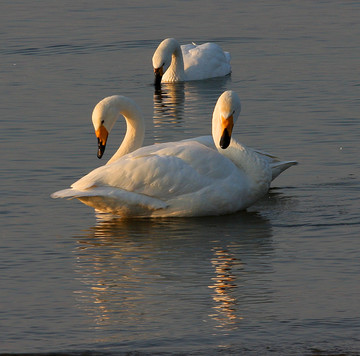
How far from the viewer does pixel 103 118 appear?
13.6 meters

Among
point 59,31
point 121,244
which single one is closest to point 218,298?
point 121,244

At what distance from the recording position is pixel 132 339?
878 centimetres

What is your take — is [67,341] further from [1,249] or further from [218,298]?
[1,249]

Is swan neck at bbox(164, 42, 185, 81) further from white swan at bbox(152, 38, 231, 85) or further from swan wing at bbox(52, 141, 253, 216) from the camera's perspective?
swan wing at bbox(52, 141, 253, 216)

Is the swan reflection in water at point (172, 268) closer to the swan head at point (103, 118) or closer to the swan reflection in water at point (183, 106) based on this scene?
the swan head at point (103, 118)

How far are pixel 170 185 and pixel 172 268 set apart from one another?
1966 mm

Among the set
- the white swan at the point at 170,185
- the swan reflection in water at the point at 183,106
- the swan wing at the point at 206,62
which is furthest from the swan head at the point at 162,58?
the white swan at the point at 170,185

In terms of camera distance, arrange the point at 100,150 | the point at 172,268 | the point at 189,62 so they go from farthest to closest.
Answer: the point at 189,62, the point at 100,150, the point at 172,268

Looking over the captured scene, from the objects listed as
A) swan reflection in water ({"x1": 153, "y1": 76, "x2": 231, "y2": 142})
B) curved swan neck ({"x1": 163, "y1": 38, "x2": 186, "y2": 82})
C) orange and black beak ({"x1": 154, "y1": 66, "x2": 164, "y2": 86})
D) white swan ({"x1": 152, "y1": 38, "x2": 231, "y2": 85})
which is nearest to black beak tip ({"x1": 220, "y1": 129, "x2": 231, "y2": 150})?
swan reflection in water ({"x1": 153, "y1": 76, "x2": 231, "y2": 142})

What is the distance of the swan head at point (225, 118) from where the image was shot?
13.0 m

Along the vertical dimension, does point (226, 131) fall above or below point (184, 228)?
above

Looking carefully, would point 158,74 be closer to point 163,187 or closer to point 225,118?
point 225,118

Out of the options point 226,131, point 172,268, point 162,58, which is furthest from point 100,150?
point 162,58

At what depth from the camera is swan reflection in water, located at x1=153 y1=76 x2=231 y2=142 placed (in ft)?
55.4
